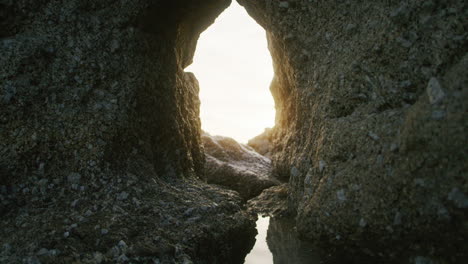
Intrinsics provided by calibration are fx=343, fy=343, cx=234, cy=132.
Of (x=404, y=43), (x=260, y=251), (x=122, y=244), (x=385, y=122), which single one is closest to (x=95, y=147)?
(x=122, y=244)

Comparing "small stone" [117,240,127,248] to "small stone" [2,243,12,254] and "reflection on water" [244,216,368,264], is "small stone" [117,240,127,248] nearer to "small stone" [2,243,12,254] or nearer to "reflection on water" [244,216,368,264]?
"small stone" [2,243,12,254]

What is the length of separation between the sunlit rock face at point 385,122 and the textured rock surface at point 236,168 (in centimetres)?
419

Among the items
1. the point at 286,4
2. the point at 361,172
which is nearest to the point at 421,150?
the point at 361,172

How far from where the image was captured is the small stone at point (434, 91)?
367cm

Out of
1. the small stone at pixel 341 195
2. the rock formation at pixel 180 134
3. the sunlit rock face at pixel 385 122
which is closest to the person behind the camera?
the sunlit rock face at pixel 385 122

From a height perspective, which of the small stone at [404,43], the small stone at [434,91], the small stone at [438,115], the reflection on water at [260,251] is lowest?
the reflection on water at [260,251]

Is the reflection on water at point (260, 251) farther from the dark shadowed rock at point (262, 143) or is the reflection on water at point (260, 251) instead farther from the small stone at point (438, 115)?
the dark shadowed rock at point (262, 143)

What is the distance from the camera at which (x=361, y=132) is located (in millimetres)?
4656

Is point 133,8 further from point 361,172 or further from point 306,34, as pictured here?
point 361,172

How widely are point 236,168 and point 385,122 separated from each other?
Result: 711cm

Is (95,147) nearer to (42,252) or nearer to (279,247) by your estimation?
(42,252)

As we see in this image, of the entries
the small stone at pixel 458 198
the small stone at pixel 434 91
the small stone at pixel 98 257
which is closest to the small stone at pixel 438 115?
the small stone at pixel 434 91

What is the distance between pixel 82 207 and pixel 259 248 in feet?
10.4

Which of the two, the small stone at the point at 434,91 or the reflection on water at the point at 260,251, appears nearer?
the small stone at the point at 434,91
